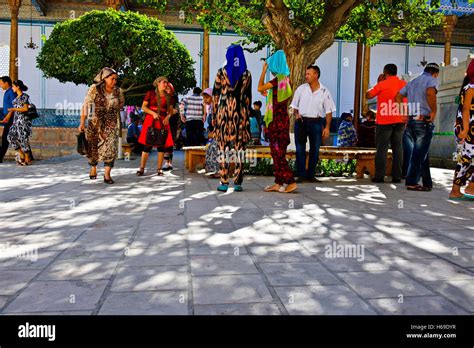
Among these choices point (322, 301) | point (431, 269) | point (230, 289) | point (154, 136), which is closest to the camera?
point (322, 301)

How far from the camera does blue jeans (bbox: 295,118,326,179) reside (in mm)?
7391

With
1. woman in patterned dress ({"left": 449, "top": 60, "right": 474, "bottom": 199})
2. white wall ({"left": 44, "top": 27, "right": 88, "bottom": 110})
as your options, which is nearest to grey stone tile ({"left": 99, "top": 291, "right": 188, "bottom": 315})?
woman in patterned dress ({"left": 449, "top": 60, "right": 474, "bottom": 199})

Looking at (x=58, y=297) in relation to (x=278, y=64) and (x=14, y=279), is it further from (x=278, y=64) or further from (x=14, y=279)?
(x=278, y=64)

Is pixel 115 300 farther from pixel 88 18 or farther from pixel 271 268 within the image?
pixel 88 18

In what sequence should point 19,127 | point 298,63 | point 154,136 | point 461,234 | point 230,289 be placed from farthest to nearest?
point 19,127 → point 298,63 → point 154,136 → point 461,234 → point 230,289

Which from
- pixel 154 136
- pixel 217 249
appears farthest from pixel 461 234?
pixel 154 136

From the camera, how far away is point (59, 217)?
439 centimetres

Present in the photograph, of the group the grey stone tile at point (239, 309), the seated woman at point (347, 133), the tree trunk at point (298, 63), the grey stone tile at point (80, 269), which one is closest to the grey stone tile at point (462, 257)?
the grey stone tile at point (239, 309)

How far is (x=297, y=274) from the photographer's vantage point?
274 cm

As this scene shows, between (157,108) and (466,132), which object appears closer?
(466,132)

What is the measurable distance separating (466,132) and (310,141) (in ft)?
7.58

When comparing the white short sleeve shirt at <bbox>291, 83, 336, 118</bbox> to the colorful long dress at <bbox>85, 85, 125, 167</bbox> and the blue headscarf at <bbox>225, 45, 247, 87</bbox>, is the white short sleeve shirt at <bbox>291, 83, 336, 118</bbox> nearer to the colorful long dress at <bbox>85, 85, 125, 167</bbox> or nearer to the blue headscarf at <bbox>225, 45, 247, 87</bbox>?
the blue headscarf at <bbox>225, 45, 247, 87</bbox>

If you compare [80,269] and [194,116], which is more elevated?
[194,116]

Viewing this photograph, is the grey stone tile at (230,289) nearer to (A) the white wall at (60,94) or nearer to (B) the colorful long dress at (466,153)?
(B) the colorful long dress at (466,153)
